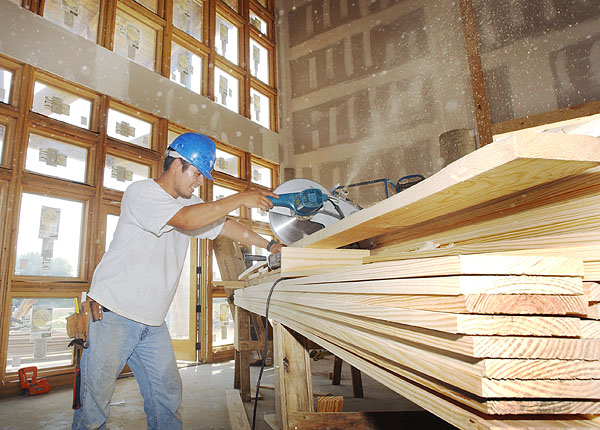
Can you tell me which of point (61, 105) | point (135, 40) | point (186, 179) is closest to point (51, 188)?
point (61, 105)

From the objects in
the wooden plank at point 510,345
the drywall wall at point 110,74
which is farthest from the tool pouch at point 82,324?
the drywall wall at point 110,74

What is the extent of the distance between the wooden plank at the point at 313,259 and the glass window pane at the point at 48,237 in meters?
3.40

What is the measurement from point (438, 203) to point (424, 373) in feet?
1.27

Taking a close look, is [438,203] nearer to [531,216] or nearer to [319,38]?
[531,216]

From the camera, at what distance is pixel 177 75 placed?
16.9 ft

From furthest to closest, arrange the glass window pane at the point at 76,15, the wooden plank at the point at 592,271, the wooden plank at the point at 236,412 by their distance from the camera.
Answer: the glass window pane at the point at 76,15
the wooden plank at the point at 236,412
the wooden plank at the point at 592,271

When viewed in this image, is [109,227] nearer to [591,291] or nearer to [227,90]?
[227,90]

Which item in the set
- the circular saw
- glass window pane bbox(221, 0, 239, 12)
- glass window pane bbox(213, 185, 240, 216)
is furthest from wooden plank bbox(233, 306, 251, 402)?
glass window pane bbox(221, 0, 239, 12)

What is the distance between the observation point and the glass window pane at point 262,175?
6.05m

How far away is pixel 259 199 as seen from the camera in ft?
5.77

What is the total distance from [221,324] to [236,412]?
265 centimetres

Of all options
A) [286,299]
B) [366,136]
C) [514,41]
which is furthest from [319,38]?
[286,299]

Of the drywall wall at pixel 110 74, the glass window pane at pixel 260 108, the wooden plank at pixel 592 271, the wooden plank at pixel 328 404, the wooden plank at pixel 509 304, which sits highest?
the glass window pane at pixel 260 108

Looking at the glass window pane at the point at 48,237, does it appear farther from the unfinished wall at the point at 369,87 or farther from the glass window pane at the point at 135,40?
the unfinished wall at the point at 369,87
